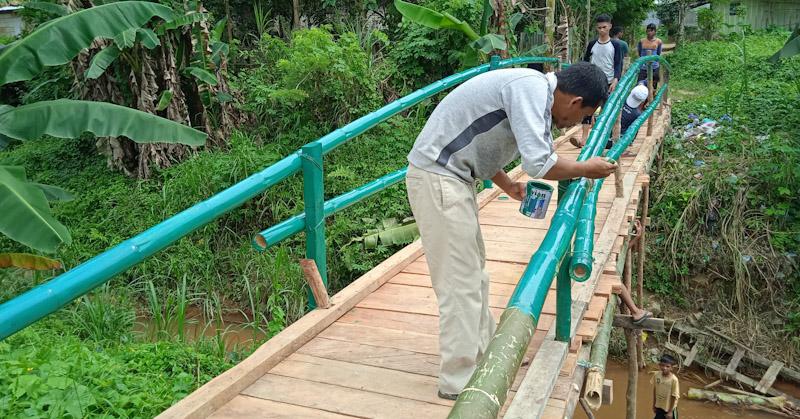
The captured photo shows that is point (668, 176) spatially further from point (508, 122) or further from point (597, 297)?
point (508, 122)

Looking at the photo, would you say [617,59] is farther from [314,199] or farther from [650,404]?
[314,199]

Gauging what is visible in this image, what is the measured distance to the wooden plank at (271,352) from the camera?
93.1 inches

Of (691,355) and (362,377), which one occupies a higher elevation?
(362,377)

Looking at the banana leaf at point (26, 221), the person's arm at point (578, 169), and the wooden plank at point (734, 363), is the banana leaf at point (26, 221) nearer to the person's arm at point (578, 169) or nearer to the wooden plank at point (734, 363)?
the person's arm at point (578, 169)

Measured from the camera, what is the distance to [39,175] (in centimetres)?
940

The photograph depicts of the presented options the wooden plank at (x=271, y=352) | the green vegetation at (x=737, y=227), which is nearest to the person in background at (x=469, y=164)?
the wooden plank at (x=271, y=352)

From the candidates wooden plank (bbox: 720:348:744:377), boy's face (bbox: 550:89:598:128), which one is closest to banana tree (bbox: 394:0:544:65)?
wooden plank (bbox: 720:348:744:377)

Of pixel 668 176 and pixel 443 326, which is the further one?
pixel 668 176

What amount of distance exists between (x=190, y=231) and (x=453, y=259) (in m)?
0.92

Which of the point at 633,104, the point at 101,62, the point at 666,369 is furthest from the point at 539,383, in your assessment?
the point at 101,62

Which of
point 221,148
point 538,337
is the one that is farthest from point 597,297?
point 221,148

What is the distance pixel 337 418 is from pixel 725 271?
824 cm

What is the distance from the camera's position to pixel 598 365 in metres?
3.64

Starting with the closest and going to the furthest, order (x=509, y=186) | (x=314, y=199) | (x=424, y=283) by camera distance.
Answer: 1. (x=509, y=186)
2. (x=314, y=199)
3. (x=424, y=283)
